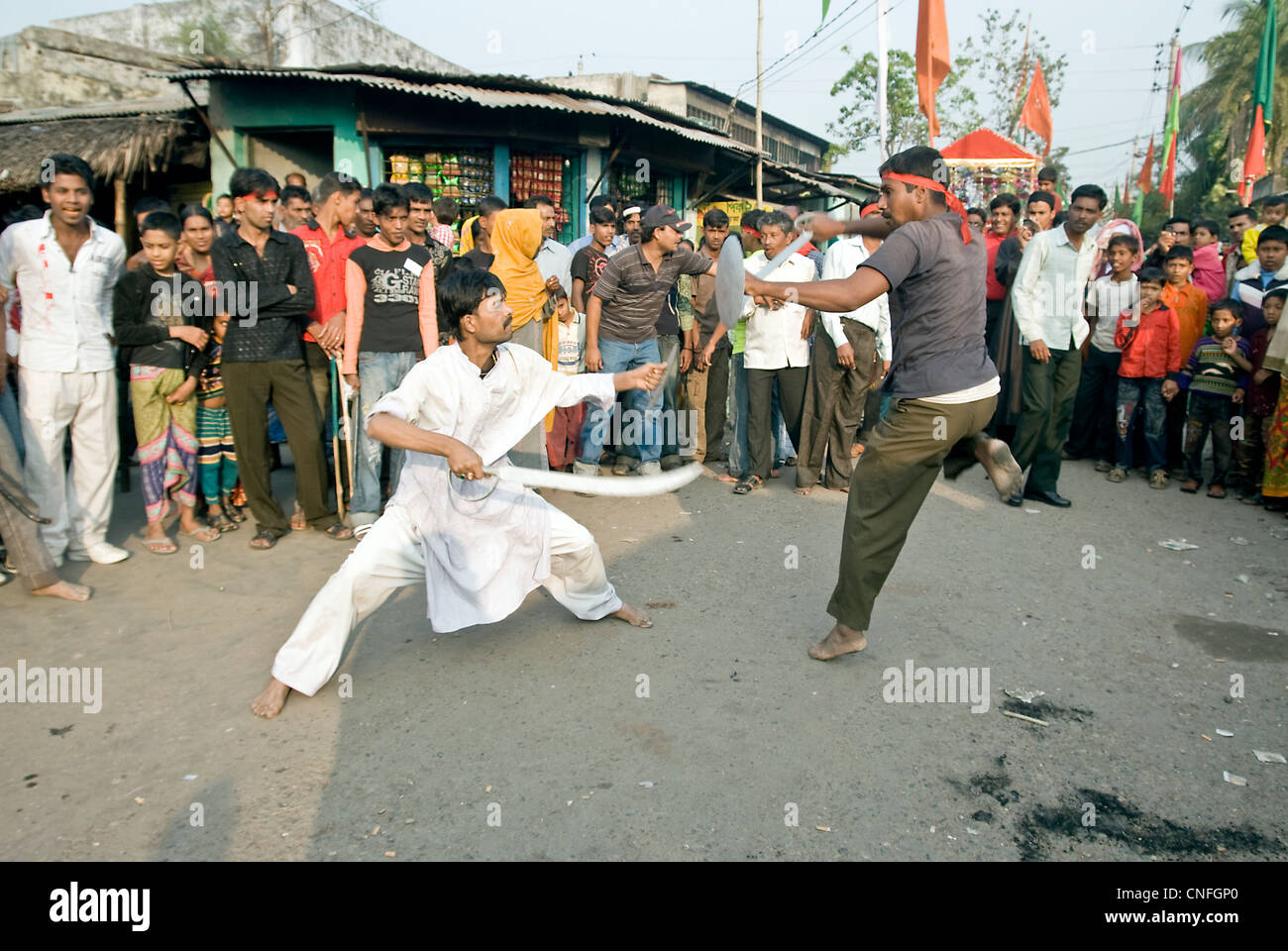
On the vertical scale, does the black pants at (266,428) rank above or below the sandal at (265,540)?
above

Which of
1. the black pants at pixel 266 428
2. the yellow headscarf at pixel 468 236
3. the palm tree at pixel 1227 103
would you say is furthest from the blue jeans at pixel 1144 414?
the palm tree at pixel 1227 103

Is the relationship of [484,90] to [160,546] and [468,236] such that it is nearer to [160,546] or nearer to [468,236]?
[468,236]

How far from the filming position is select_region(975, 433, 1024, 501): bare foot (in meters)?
4.01

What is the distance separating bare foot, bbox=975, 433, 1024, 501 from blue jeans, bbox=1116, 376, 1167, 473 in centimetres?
378

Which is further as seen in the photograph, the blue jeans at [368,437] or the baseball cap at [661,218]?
the baseball cap at [661,218]

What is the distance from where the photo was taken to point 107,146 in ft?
37.3

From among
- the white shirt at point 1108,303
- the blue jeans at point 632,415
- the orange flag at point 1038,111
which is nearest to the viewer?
the blue jeans at point 632,415

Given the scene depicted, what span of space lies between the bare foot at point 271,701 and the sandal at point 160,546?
87.4 inches

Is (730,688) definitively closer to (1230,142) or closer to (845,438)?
(845,438)

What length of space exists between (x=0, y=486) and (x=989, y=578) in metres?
5.02

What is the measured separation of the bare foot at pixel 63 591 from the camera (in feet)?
14.4

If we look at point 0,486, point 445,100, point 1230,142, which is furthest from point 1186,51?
point 0,486

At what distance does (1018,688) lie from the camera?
3547 mm

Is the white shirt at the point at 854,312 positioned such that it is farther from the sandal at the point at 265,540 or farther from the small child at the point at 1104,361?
the sandal at the point at 265,540
